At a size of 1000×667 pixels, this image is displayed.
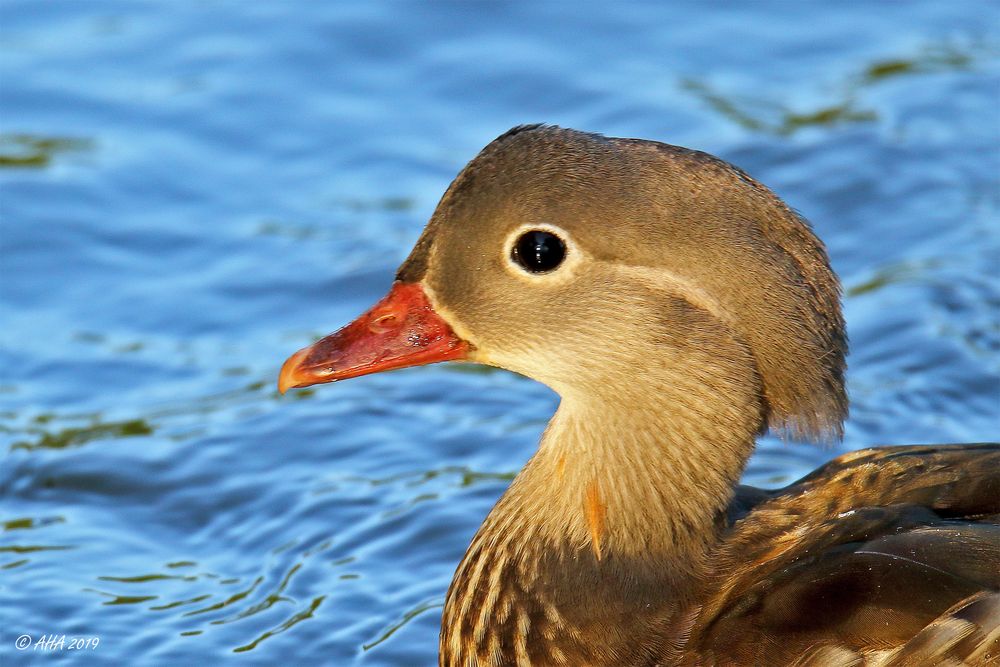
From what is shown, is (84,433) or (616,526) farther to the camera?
(84,433)

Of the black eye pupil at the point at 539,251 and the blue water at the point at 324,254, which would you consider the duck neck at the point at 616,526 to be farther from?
the blue water at the point at 324,254

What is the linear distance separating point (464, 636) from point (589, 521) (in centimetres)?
58

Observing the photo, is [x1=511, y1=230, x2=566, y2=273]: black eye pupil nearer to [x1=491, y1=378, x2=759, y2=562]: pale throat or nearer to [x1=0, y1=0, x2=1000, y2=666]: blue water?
[x1=491, y1=378, x2=759, y2=562]: pale throat

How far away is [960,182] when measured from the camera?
9188 millimetres

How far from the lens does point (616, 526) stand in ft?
17.2

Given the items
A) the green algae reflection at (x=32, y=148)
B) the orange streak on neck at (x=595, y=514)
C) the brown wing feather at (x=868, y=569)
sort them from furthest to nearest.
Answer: the green algae reflection at (x=32, y=148)
the orange streak on neck at (x=595, y=514)
the brown wing feather at (x=868, y=569)

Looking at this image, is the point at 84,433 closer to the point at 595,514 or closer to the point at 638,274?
the point at 595,514

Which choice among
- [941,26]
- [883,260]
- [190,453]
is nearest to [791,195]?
[883,260]

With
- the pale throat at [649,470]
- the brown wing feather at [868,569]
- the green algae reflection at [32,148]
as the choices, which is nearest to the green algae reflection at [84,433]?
the green algae reflection at [32,148]

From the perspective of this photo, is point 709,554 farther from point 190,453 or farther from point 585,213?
point 190,453

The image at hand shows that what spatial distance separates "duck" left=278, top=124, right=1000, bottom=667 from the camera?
4914 mm

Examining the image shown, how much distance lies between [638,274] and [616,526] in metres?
0.81

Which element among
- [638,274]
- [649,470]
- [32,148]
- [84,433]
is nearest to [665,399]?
[649,470]

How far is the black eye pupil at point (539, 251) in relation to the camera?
16.7 ft
